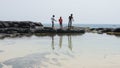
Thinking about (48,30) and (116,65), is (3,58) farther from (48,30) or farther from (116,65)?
(48,30)

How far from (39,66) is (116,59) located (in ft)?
14.3

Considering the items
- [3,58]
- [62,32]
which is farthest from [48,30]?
[3,58]

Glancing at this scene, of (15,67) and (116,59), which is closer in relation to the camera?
(15,67)

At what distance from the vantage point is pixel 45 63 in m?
12.8

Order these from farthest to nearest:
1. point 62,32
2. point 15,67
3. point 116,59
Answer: point 62,32 → point 116,59 → point 15,67

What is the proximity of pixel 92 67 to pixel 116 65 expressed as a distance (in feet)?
4.21

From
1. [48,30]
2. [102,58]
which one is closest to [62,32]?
[48,30]

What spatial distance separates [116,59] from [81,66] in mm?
2849

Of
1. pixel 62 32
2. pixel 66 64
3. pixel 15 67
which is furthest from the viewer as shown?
pixel 62 32

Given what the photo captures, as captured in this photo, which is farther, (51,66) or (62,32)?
(62,32)

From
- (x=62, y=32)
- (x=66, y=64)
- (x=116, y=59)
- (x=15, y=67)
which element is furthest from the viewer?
(x=62, y=32)

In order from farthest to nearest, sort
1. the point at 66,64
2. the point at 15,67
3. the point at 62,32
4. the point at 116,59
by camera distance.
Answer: the point at 62,32 → the point at 116,59 → the point at 66,64 → the point at 15,67

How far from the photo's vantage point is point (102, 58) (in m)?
14.2

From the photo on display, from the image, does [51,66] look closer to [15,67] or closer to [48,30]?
[15,67]
